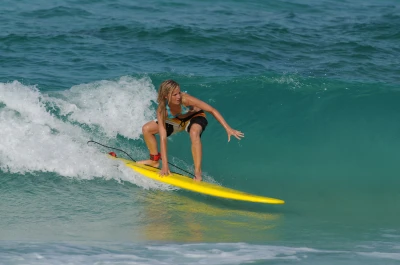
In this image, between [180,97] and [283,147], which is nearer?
[180,97]

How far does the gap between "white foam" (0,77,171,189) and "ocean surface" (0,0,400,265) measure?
→ 25 mm

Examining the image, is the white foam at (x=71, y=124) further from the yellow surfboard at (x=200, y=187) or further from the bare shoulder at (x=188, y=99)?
the bare shoulder at (x=188, y=99)

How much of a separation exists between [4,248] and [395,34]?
13.0m

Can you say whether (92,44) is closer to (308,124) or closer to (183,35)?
(183,35)

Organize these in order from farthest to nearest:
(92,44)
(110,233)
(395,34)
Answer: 1. (395,34)
2. (92,44)
3. (110,233)

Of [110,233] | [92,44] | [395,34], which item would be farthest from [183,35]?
[110,233]

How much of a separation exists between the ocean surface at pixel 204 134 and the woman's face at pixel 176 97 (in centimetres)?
112

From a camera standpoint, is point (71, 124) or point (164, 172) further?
point (71, 124)

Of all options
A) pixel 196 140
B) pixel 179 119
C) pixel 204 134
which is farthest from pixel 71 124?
pixel 196 140

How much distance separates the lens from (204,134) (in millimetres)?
10477

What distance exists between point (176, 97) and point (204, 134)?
3025 millimetres

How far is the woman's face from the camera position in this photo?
7.46 meters

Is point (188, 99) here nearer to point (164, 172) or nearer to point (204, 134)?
point (164, 172)

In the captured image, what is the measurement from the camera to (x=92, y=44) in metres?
14.7
